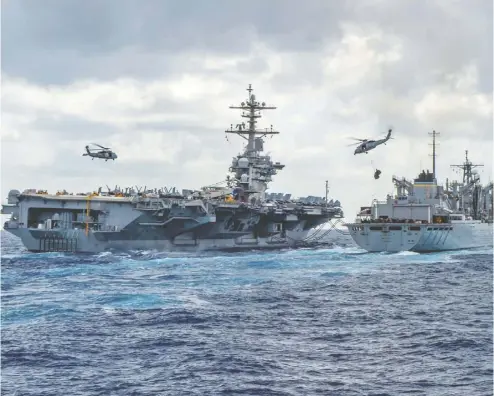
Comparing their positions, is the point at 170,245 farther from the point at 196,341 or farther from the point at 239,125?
the point at 196,341

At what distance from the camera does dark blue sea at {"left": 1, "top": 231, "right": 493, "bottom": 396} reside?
15.2 m

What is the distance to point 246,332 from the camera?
20.2 m

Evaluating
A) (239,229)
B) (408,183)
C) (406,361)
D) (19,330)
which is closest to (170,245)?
(239,229)

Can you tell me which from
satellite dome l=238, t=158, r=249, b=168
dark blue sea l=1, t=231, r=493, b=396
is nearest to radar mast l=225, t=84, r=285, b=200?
satellite dome l=238, t=158, r=249, b=168

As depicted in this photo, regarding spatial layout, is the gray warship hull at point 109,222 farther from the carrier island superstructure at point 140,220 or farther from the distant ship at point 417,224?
the distant ship at point 417,224

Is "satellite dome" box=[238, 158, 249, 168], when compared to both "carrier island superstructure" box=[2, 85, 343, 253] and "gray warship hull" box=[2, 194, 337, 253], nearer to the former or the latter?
"carrier island superstructure" box=[2, 85, 343, 253]

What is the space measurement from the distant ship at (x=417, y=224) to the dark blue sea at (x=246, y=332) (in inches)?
430

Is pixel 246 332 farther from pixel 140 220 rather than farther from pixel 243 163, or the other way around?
pixel 243 163

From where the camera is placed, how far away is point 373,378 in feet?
50.8

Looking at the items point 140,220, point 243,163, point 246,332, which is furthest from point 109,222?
point 246,332

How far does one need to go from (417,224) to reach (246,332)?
29.2 meters

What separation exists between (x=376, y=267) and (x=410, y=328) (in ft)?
58.6

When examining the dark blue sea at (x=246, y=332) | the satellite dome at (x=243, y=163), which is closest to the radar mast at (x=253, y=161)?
the satellite dome at (x=243, y=163)

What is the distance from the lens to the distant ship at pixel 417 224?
1879 inches
